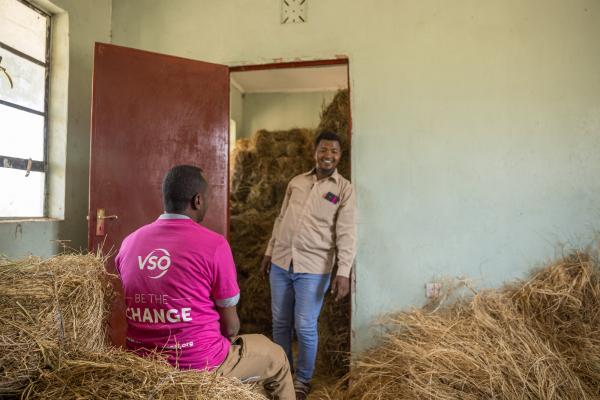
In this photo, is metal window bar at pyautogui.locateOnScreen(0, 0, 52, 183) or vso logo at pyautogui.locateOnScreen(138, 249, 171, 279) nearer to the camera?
vso logo at pyautogui.locateOnScreen(138, 249, 171, 279)

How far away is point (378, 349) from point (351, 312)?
0.93 ft

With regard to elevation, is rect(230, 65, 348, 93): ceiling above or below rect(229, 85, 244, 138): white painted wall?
above

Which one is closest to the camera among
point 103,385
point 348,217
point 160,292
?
point 103,385

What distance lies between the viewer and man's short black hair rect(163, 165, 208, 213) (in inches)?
55.0

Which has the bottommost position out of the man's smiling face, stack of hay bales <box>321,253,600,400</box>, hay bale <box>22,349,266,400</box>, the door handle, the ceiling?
stack of hay bales <box>321,253,600,400</box>

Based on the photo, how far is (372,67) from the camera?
2521mm

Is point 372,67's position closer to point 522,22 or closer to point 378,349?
point 522,22

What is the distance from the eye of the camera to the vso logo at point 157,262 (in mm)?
1242

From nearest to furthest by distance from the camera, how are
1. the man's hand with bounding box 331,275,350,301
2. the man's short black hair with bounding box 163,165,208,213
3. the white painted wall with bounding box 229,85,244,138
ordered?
1. the man's short black hair with bounding box 163,165,208,213
2. the man's hand with bounding box 331,275,350,301
3. the white painted wall with bounding box 229,85,244,138

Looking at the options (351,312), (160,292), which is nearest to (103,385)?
(160,292)

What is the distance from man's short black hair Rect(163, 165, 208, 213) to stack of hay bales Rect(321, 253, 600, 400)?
1410 mm

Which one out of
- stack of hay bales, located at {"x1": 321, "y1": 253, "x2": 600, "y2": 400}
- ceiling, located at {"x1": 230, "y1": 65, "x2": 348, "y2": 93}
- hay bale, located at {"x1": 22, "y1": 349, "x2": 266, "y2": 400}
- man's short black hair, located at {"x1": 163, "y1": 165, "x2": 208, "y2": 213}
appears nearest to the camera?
hay bale, located at {"x1": 22, "y1": 349, "x2": 266, "y2": 400}

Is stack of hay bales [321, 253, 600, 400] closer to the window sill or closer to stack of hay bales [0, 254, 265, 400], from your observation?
stack of hay bales [0, 254, 265, 400]

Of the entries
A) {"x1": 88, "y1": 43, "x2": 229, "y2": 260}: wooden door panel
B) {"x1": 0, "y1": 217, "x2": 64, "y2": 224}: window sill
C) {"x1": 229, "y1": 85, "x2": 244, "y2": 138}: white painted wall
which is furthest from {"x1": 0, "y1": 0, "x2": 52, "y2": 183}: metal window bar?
{"x1": 229, "y1": 85, "x2": 244, "y2": 138}: white painted wall
